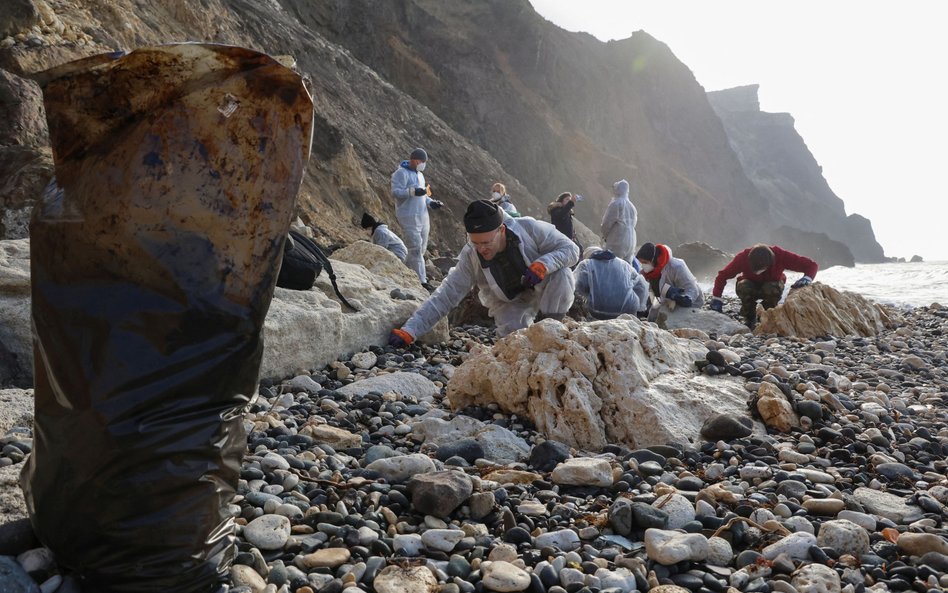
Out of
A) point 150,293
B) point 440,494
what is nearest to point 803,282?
point 440,494

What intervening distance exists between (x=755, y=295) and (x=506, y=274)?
15.0 feet

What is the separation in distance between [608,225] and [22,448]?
30.2ft

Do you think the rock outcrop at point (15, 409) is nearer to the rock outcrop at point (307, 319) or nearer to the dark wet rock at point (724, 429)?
the rock outcrop at point (307, 319)

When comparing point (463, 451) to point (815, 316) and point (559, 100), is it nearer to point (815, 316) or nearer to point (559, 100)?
point (815, 316)

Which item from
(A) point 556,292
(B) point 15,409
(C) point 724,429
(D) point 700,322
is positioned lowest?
(B) point 15,409

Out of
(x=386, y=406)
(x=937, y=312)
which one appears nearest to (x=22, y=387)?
(x=386, y=406)

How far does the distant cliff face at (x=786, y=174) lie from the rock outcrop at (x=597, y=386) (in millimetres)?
72546

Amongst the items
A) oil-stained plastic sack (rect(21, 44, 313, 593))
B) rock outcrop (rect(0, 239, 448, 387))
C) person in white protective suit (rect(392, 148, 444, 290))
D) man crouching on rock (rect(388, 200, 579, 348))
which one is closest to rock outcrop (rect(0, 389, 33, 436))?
rock outcrop (rect(0, 239, 448, 387))

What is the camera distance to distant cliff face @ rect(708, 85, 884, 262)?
75.1m

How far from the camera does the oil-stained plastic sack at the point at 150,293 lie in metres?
1.41

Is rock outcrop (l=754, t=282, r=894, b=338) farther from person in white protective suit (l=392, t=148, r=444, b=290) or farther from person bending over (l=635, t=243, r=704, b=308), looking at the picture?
person in white protective suit (l=392, t=148, r=444, b=290)

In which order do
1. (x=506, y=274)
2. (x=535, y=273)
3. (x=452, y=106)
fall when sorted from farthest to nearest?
1. (x=452, y=106)
2. (x=506, y=274)
3. (x=535, y=273)

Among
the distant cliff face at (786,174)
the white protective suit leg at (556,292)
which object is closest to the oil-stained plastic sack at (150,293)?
the white protective suit leg at (556,292)

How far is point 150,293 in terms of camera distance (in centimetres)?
141
